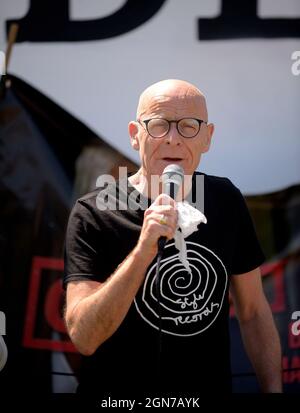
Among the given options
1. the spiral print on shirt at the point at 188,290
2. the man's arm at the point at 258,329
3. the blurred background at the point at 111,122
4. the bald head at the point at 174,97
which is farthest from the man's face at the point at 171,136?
the blurred background at the point at 111,122

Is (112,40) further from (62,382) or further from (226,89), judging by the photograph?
(62,382)

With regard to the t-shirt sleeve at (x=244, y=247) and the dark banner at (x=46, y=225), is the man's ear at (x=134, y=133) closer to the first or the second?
the t-shirt sleeve at (x=244, y=247)

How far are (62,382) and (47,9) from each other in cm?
147

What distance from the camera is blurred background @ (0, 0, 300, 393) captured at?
246 centimetres

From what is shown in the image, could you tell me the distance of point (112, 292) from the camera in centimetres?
141

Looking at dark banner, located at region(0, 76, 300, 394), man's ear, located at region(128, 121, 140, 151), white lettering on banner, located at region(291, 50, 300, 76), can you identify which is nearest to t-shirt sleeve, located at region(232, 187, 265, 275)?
man's ear, located at region(128, 121, 140, 151)

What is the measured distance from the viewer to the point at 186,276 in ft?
5.58

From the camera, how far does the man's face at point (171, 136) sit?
5.28 ft

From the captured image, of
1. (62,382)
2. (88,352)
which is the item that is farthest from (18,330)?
(88,352)

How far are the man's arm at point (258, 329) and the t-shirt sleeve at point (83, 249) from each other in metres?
0.45

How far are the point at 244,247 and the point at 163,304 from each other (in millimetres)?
296

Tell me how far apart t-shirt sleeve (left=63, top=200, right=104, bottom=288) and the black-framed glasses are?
0.88 ft

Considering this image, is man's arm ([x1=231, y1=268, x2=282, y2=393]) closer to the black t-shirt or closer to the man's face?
the black t-shirt

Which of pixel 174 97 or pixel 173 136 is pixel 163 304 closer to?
pixel 173 136
